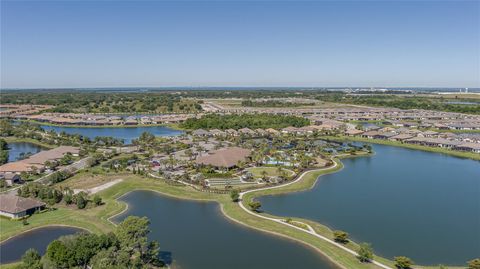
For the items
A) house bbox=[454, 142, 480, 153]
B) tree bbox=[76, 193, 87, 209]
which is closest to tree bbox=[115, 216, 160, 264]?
tree bbox=[76, 193, 87, 209]

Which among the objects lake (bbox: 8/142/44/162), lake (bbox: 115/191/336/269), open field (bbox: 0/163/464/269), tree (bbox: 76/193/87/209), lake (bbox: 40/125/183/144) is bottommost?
lake (bbox: 115/191/336/269)

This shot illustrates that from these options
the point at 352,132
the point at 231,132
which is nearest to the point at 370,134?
the point at 352,132

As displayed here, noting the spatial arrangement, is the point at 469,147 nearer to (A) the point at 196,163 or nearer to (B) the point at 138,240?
(A) the point at 196,163

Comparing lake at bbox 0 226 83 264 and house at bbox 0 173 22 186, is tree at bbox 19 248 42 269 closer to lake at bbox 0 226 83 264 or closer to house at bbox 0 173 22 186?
lake at bbox 0 226 83 264

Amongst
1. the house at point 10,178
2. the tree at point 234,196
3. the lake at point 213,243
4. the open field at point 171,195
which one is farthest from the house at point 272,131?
the house at point 10,178

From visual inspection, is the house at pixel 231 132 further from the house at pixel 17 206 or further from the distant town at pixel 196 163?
the house at pixel 17 206
